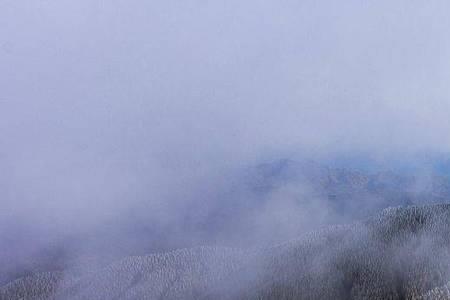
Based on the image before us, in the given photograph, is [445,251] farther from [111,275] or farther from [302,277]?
[111,275]

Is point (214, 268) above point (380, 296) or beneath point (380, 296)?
beneath

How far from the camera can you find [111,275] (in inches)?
6599

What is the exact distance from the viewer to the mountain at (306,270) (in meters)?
114

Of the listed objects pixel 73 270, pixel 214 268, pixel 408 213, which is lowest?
pixel 73 270

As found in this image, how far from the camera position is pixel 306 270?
134m

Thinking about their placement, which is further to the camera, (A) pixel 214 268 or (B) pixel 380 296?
(A) pixel 214 268

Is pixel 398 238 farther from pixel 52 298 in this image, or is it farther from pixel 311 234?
pixel 52 298

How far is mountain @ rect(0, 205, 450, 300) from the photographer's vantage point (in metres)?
114

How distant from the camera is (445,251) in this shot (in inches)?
4692

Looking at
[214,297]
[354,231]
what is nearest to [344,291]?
[214,297]

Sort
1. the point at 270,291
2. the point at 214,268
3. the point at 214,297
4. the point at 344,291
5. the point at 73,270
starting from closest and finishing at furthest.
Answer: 1. the point at 344,291
2. the point at 270,291
3. the point at 214,297
4. the point at 214,268
5. the point at 73,270

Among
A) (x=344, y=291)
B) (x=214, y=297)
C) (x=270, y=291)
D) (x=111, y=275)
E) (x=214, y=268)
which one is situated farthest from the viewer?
(x=111, y=275)

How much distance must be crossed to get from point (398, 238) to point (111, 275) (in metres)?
80.7

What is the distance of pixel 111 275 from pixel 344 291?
76686mm
